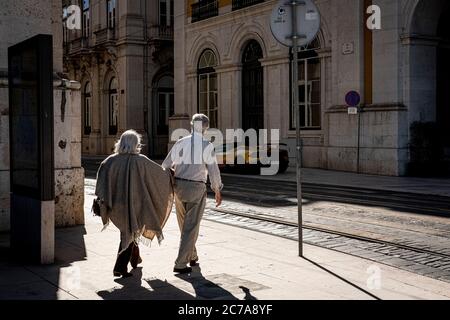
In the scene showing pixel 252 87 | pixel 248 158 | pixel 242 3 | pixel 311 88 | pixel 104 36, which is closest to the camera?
pixel 248 158

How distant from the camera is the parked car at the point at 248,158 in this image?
22.9 meters

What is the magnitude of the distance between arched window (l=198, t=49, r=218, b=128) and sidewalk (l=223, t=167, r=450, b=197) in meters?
9.48

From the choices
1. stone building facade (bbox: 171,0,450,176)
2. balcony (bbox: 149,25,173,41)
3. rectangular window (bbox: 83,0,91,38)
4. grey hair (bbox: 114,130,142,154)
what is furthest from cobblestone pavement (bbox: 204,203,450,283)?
rectangular window (bbox: 83,0,91,38)

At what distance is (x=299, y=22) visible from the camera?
8.16m

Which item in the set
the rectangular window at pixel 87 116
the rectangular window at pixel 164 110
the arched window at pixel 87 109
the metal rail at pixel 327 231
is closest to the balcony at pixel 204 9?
the rectangular window at pixel 164 110

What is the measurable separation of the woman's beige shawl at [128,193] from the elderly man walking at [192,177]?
0.95 feet

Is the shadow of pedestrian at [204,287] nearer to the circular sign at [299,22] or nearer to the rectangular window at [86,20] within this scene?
the circular sign at [299,22]

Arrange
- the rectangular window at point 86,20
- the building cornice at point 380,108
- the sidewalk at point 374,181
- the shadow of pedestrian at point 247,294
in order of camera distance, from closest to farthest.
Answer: the shadow of pedestrian at point 247,294 < the sidewalk at point 374,181 < the building cornice at point 380,108 < the rectangular window at point 86,20

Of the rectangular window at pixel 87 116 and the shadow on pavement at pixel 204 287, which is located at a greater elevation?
the rectangular window at pixel 87 116

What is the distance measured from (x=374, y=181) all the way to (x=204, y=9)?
1600cm

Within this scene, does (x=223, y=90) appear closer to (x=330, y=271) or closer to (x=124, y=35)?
(x=124, y=35)

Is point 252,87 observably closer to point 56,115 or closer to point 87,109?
point 87,109

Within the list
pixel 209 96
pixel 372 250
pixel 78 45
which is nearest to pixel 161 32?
pixel 209 96

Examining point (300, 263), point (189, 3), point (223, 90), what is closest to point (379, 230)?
point (300, 263)
